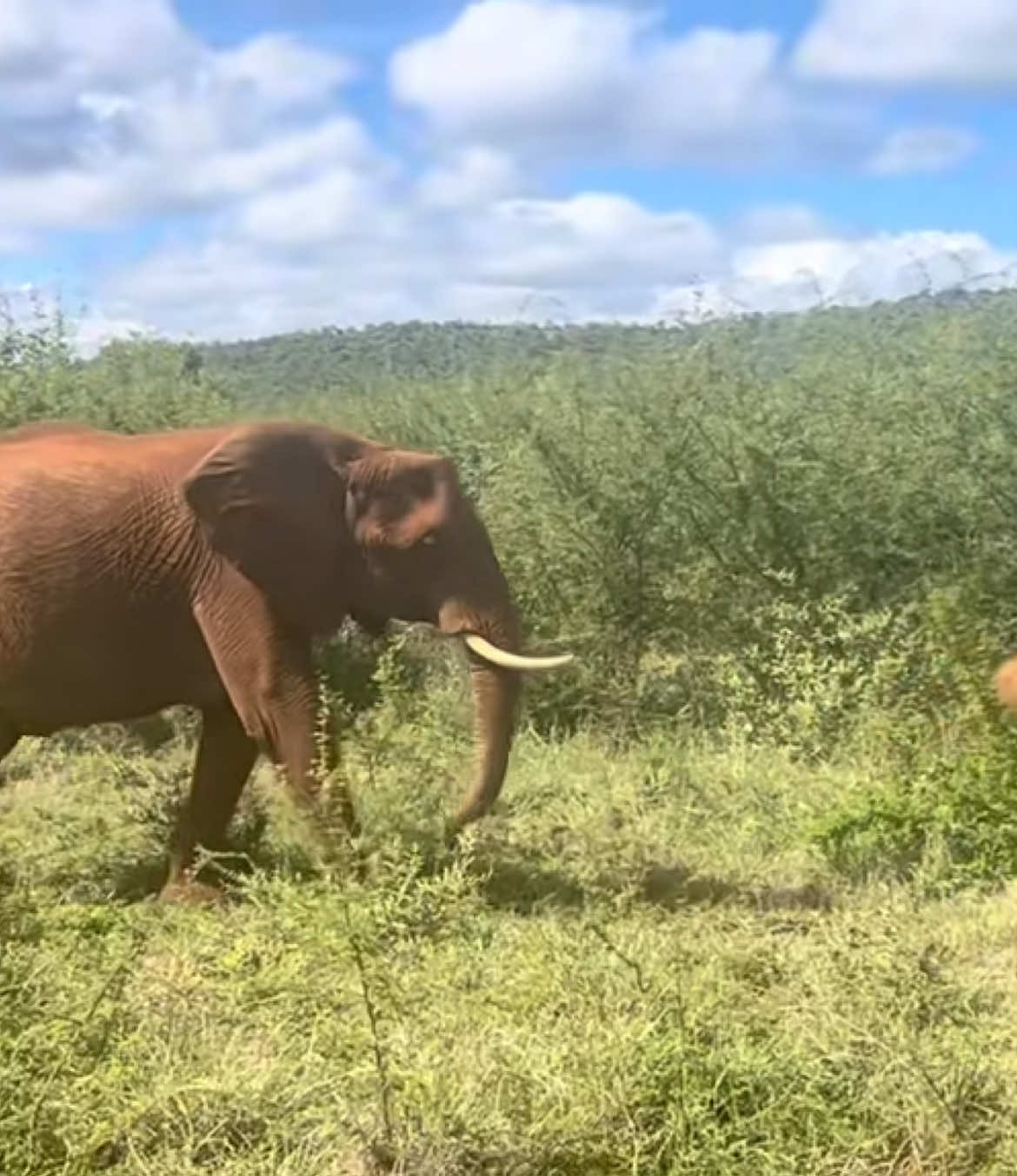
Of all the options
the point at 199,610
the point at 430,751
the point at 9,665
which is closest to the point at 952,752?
the point at 430,751

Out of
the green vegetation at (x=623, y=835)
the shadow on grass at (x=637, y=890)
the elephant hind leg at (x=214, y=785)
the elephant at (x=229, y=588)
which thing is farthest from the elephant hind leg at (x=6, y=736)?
the shadow on grass at (x=637, y=890)

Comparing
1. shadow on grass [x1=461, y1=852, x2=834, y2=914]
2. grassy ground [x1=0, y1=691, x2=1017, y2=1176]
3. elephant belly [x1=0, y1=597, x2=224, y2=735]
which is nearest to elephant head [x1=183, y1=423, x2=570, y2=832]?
shadow on grass [x1=461, y1=852, x2=834, y2=914]

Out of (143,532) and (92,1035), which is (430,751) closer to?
(143,532)

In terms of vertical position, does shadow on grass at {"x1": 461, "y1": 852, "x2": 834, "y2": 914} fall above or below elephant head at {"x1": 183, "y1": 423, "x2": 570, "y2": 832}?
below

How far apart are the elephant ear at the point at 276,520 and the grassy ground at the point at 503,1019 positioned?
690mm

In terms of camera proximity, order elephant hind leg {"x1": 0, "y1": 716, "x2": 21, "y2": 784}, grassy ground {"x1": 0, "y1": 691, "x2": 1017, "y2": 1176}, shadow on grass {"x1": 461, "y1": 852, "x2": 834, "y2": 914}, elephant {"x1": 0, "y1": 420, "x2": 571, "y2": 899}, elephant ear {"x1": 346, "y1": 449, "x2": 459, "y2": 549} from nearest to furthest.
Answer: grassy ground {"x1": 0, "y1": 691, "x2": 1017, "y2": 1176} → shadow on grass {"x1": 461, "y1": 852, "x2": 834, "y2": 914} → elephant {"x1": 0, "y1": 420, "x2": 571, "y2": 899} → elephant ear {"x1": 346, "y1": 449, "x2": 459, "y2": 549} → elephant hind leg {"x1": 0, "y1": 716, "x2": 21, "y2": 784}

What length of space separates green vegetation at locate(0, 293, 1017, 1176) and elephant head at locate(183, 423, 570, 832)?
39cm

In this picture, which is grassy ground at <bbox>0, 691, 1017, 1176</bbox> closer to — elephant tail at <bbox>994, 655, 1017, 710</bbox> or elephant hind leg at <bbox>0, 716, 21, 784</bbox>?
elephant hind leg at <bbox>0, 716, 21, 784</bbox>

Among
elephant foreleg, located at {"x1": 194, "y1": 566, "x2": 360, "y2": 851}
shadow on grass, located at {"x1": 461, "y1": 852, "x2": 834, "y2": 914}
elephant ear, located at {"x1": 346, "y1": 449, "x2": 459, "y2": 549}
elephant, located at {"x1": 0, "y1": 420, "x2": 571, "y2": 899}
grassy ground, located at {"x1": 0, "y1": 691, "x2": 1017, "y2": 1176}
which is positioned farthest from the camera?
elephant ear, located at {"x1": 346, "y1": 449, "x2": 459, "y2": 549}

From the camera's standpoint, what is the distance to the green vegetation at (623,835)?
4875mm

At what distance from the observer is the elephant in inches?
302

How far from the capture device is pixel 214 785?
796cm

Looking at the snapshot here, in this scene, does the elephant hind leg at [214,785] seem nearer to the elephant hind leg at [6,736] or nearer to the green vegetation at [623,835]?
the green vegetation at [623,835]

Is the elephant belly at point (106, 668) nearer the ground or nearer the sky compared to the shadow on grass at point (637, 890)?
nearer the sky
